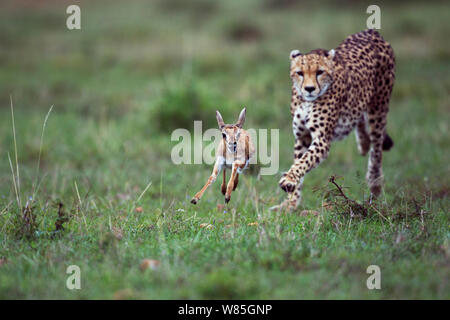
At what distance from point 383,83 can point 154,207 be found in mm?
3327

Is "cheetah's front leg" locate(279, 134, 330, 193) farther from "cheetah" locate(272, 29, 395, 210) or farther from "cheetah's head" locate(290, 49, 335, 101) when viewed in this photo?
"cheetah's head" locate(290, 49, 335, 101)

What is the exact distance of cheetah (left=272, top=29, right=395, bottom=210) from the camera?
5.80 metres

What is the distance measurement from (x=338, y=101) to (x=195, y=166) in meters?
3.27

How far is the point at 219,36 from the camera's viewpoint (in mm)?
18828

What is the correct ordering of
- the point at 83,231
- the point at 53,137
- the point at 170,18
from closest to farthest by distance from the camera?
1. the point at 83,231
2. the point at 53,137
3. the point at 170,18

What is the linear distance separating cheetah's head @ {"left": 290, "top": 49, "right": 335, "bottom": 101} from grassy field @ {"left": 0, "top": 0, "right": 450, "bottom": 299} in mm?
970

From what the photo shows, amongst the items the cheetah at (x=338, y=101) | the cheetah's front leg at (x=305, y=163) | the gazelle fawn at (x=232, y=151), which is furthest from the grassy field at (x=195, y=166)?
the gazelle fawn at (x=232, y=151)

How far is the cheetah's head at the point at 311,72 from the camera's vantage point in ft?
18.9

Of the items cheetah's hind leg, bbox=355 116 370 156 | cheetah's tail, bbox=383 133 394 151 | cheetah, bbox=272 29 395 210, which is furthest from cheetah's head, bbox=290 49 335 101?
cheetah's tail, bbox=383 133 394 151

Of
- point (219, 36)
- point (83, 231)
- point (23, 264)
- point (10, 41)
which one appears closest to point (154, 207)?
point (83, 231)

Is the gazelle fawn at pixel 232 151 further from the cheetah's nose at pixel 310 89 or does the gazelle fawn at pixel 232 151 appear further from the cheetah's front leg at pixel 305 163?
the cheetah's nose at pixel 310 89

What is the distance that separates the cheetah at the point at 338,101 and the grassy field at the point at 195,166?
1.36ft

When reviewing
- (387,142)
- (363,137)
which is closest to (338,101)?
(363,137)
